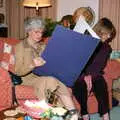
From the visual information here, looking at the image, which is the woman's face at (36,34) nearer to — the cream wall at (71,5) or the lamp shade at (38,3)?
the lamp shade at (38,3)

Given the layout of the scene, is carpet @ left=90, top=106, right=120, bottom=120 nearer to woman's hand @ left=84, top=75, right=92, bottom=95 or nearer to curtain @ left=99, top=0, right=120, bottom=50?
woman's hand @ left=84, top=75, right=92, bottom=95

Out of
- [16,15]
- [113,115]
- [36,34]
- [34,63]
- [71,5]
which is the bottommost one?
[113,115]

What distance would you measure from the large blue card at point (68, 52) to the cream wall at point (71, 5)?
80.7 inches

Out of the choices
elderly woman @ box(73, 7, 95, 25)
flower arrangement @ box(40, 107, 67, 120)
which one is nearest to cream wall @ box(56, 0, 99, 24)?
elderly woman @ box(73, 7, 95, 25)

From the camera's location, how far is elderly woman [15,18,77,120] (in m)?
2.63

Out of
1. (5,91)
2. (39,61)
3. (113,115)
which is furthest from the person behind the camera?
(113,115)

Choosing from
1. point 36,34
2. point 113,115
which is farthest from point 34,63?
point 113,115

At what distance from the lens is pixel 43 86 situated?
2670 mm

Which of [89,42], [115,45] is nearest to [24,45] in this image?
[89,42]

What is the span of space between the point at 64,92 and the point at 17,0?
112 inches

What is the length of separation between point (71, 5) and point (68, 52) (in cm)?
225

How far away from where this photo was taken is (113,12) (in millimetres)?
4281

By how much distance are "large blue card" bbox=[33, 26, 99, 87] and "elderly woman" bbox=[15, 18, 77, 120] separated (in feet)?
0.30

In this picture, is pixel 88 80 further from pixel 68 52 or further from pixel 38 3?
pixel 38 3
